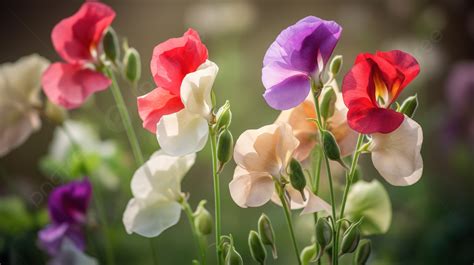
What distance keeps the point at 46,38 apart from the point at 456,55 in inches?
44.7

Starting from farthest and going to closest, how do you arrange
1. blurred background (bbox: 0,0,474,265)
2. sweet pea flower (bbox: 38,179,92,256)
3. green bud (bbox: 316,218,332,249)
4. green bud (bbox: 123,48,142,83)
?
blurred background (bbox: 0,0,474,265) → sweet pea flower (bbox: 38,179,92,256) → green bud (bbox: 123,48,142,83) → green bud (bbox: 316,218,332,249)

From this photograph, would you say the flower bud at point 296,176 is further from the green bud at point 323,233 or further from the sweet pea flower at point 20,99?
the sweet pea flower at point 20,99

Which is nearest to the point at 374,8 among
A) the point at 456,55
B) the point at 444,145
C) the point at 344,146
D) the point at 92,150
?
the point at 456,55

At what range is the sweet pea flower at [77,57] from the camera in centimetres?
54

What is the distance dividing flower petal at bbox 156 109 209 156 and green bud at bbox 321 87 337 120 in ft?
0.26

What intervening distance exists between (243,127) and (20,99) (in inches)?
25.5

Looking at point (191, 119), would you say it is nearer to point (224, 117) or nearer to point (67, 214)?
point (224, 117)

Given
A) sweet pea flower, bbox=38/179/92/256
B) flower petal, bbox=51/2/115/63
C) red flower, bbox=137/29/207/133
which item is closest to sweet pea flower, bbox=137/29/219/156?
red flower, bbox=137/29/207/133

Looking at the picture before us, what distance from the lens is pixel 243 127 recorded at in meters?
1.28

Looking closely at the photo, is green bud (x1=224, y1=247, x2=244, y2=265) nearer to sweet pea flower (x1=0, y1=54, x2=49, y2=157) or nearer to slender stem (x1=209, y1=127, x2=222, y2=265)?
slender stem (x1=209, y1=127, x2=222, y2=265)

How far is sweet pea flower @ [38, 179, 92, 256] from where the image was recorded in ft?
2.13

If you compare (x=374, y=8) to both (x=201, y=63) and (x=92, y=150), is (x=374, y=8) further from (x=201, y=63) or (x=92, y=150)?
(x=201, y=63)

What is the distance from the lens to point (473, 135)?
1443 millimetres

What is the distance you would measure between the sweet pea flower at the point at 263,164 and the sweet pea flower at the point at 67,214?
0.81ft
